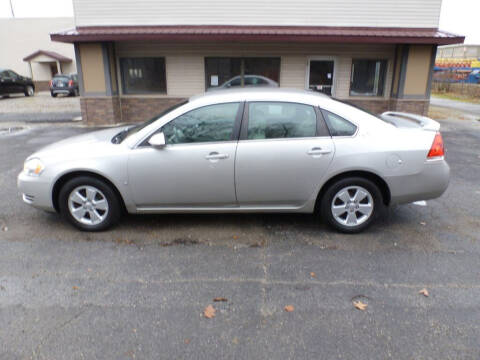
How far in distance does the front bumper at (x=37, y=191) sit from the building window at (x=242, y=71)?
9.39 metres

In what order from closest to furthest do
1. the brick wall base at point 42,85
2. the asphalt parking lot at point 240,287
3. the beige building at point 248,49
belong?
the asphalt parking lot at point 240,287 → the beige building at point 248,49 → the brick wall base at point 42,85

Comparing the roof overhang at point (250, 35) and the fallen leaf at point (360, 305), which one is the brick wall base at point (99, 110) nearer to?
the roof overhang at point (250, 35)

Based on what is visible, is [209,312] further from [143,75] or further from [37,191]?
[143,75]

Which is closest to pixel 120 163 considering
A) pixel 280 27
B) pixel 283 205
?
pixel 283 205

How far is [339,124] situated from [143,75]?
404 inches

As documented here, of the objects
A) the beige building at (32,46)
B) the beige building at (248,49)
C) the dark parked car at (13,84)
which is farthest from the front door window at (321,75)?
the beige building at (32,46)

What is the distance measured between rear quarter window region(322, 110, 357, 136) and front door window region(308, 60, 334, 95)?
30.4 ft

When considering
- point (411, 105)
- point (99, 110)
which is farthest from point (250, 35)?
point (411, 105)

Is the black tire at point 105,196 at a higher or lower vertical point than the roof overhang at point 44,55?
lower

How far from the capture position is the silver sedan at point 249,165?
399 centimetres

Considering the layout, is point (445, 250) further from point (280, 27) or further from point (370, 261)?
point (280, 27)

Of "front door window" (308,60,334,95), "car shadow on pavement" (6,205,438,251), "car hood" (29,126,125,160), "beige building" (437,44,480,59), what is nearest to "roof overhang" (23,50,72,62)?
"front door window" (308,60,334,95)

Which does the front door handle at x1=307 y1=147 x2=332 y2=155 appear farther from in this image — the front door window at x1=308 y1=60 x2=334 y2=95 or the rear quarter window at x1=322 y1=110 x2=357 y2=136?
the front door window at x1=308 y1=60 x2=334 y2=95

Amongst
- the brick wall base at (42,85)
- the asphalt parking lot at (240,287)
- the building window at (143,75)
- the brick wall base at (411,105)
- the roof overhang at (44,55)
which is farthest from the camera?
the brick wall base at (42,85)
